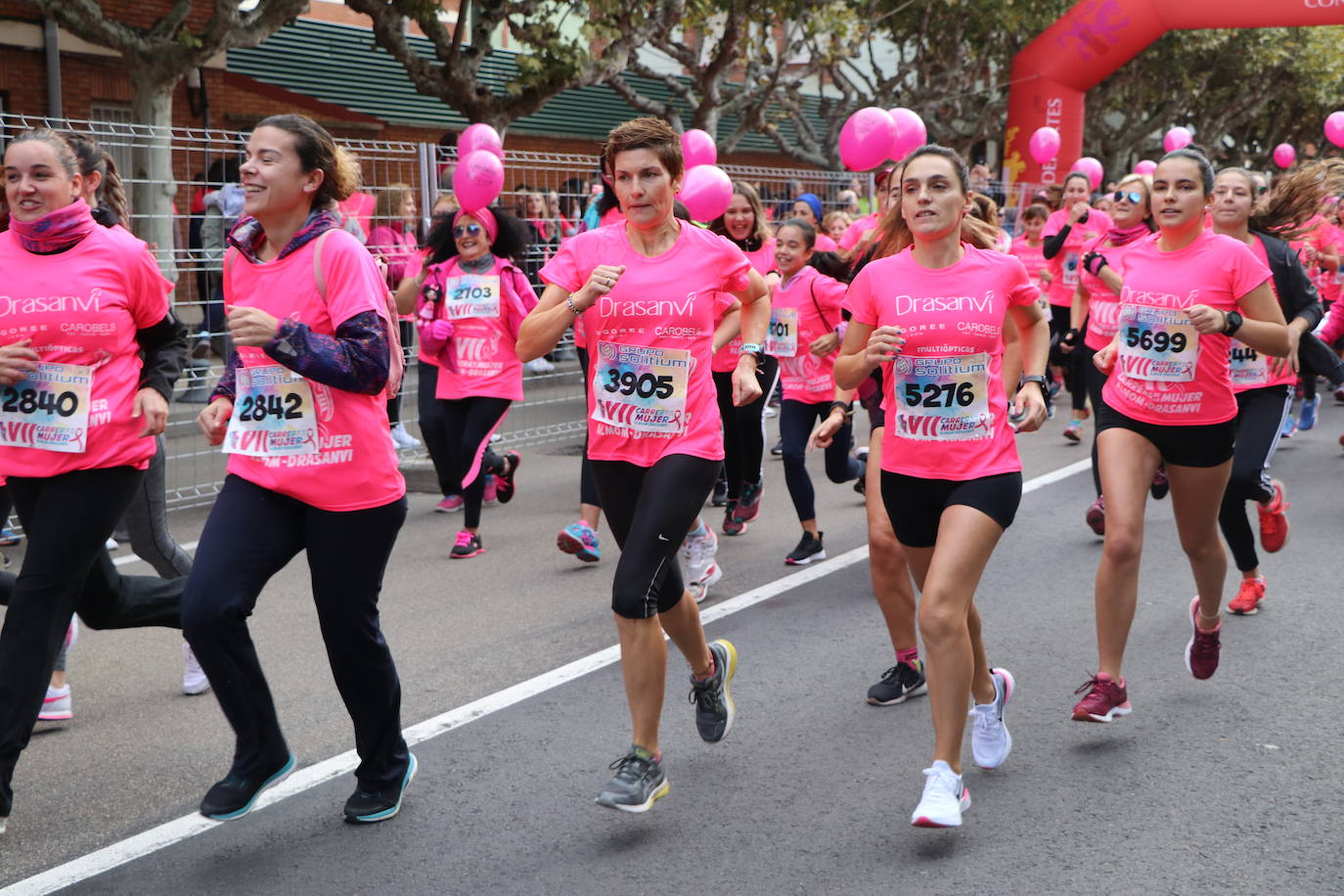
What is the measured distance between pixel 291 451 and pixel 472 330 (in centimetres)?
420

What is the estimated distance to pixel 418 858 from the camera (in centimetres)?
382

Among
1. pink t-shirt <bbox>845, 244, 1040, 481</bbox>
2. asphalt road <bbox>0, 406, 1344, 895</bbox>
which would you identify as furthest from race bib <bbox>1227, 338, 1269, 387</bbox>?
pink t-shirt <bbox>845, 244, 1040, 481</bbox>

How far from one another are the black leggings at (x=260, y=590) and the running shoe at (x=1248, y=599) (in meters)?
3.96

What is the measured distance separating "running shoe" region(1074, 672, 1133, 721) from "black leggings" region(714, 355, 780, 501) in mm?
3252

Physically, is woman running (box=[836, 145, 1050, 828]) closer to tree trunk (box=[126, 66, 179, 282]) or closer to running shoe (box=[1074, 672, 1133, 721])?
running shoe (box=[1074, 672, 1133, 721])

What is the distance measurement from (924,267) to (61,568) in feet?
8.70

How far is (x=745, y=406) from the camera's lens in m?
7.71

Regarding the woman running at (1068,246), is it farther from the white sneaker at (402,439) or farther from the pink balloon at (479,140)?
the white sneaker at (402,439)

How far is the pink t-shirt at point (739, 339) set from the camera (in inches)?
305

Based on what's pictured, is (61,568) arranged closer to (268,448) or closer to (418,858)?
(268,448)

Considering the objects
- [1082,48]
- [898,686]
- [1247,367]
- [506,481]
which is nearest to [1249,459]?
[1247,367]

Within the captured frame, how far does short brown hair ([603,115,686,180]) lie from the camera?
4.29m

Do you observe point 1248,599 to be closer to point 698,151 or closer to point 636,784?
point 636,784

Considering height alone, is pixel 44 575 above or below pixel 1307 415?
above
